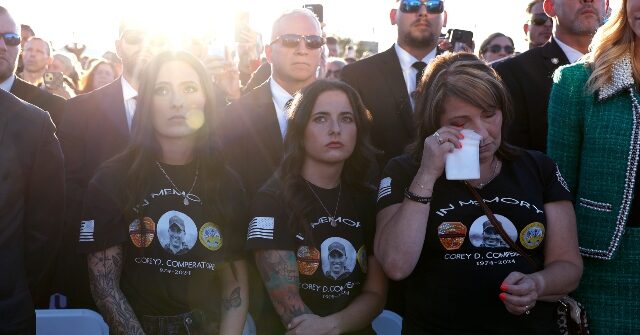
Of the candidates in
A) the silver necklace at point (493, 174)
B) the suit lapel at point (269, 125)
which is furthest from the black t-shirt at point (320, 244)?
the suit lapel at point (269, 125)

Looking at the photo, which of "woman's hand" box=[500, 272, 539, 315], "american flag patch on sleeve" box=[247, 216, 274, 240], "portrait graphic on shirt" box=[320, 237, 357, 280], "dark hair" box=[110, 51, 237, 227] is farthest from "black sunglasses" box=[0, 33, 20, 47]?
"woman's hand" box=[500, 272, 539, 315]

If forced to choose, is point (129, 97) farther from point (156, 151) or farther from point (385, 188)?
point (385, 188)

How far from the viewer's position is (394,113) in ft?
16.4

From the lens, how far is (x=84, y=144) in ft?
16.1

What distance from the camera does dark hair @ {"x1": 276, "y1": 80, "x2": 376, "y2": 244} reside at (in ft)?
12.9

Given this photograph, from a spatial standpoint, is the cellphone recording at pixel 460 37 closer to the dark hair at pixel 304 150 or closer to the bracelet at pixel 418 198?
the dark hair at pixel 304 150

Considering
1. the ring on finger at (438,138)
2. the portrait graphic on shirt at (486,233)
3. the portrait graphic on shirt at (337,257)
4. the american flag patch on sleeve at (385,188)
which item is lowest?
the portrait graphic on shirt at (337,257)

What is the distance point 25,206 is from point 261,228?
3.46 feet

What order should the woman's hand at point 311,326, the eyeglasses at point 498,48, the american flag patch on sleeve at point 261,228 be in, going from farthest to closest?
the eyeglasses at point 498,48 < the american flag patch on sleeve at point 261,228 < the woman's hand at point 311,326

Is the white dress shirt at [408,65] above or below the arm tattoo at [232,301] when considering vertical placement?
above

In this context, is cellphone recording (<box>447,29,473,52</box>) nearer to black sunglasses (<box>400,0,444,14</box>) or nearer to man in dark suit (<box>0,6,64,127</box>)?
black sunglasses (<box>400,0,444,14</box>)

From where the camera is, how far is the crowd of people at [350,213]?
10.8 feet

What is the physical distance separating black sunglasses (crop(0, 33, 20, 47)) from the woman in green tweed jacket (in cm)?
369

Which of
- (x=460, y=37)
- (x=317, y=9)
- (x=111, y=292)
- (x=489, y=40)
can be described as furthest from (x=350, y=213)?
(x=489, y=40)
